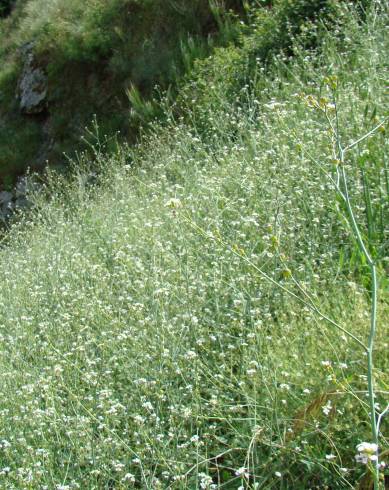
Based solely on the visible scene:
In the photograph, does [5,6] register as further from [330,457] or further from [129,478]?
[330,457]

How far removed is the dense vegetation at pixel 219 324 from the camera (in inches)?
108

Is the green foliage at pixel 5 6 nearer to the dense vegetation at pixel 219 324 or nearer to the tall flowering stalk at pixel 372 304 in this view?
the dense vegetation at pixel 219 324

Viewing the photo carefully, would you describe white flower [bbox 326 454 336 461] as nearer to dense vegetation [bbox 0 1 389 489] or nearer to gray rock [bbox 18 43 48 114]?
dense vegetation [bbox 0 1 389 489]

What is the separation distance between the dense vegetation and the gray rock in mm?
6155

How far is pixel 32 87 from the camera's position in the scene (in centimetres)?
1201

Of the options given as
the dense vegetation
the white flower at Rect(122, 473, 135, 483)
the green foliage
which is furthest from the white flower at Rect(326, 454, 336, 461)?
the green foliage

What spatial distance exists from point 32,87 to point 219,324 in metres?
9.40

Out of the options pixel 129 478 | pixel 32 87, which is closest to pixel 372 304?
pixel 129 478

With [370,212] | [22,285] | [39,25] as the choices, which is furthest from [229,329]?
[39,25]

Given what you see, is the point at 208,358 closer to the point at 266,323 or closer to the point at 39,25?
the point at 266,323

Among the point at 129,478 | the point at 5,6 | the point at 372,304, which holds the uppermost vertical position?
the point at 372,304

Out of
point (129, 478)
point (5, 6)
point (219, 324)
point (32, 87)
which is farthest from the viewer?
point (5, 6)

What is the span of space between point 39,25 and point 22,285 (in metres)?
8.62

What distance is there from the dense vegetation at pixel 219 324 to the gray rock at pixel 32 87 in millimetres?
6155
